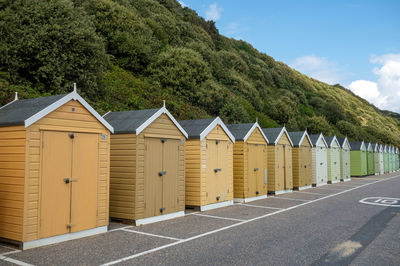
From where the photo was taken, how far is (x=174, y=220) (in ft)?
36.0

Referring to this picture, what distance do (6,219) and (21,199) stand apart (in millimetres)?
649

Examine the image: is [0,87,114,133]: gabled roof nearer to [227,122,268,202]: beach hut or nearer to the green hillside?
the green hillside

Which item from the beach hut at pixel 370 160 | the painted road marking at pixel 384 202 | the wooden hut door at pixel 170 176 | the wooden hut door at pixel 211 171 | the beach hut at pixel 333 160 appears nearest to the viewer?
the wooden hut door at pixel 170 176

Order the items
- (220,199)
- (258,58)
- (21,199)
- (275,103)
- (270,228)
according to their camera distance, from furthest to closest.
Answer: (258,58) < (275,103) < (220,199) < (270,228) < (21,199)

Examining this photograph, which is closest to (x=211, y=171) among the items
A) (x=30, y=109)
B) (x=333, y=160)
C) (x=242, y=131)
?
(x=242, y=131)

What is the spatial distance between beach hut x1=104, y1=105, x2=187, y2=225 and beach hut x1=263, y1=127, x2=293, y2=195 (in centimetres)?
862

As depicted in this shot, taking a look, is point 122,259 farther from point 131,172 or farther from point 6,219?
point 131,172

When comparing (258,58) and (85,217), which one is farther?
(258,58)

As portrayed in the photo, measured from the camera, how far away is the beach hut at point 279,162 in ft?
62.1

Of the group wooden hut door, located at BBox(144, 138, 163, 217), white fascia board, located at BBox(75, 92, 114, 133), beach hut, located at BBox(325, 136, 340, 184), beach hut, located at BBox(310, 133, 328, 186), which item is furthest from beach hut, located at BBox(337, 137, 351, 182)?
white fascia board, located at BBox(75, 92, 114, 133)

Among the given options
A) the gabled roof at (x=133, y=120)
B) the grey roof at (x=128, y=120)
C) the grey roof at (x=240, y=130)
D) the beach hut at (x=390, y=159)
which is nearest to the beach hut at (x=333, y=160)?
the grey roof at (x=240, y=130)

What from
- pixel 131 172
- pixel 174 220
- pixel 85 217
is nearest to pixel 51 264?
pixel 85 217

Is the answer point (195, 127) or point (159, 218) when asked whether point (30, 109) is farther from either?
point (195, 127)

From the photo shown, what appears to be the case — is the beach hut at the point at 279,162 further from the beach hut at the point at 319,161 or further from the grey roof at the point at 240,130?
the beach hut at the point at 319,161
